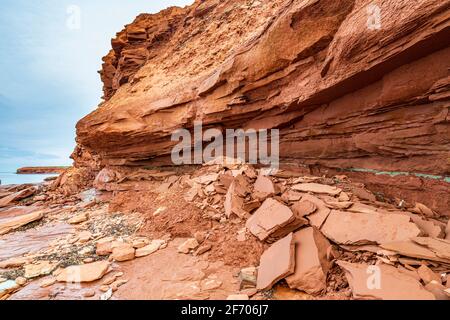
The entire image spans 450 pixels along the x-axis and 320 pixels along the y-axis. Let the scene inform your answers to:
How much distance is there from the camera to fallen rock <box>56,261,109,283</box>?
4.05 m

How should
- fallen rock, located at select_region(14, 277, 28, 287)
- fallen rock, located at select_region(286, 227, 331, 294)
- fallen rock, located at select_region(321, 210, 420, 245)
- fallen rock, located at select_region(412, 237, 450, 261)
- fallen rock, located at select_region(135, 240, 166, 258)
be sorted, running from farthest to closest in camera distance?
fallen rock, located at select_region(135, 240, 166, 258) < fallen rock, located at select_region(14, 277, 28, 287) < fallen rock, located at select_region(321, 210, 420, 245) < fallen rock, located at select_region(286, 227, 331, 294) < fallen rock, located at select_region(412, 237, 450, 261)

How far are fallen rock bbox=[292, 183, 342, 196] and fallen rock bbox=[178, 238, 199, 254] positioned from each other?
290 centimetres

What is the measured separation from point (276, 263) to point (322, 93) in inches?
177

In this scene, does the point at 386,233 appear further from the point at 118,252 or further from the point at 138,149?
the point at 138,149

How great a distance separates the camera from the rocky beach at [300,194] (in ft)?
10.8

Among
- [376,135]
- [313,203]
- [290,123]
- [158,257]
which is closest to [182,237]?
[158,257]

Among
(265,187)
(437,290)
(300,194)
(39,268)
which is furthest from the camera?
(265,187)

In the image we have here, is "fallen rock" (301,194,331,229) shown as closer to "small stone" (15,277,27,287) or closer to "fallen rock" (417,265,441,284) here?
"fallen rock" (417,265,441,284)

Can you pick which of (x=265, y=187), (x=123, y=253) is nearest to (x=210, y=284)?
→ (x=123, y=253)

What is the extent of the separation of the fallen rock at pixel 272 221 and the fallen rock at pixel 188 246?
1253mm

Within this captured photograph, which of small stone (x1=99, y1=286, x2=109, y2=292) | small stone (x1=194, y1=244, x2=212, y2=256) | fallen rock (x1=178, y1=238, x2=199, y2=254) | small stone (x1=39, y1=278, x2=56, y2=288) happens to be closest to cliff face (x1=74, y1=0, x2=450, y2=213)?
small stone (x1=194, y1=244, x2=212, y2=256)

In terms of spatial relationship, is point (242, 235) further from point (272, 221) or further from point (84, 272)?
point (84, 272)

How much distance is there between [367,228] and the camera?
3.60 m

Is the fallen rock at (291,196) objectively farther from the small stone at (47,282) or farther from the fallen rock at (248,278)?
the small stone at (47,282)
